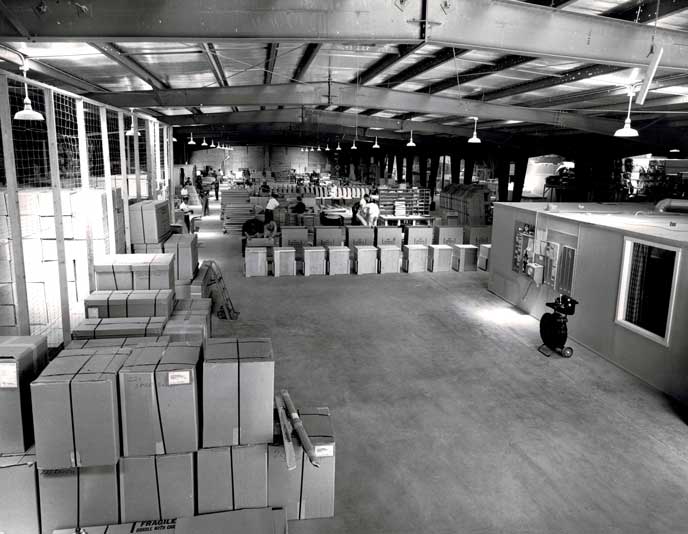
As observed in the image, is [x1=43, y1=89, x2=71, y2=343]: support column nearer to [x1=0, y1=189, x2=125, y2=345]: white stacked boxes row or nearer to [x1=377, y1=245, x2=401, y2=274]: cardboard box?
[x1=0, y1=189, x2=125, y2=345]: white stacked boxes row

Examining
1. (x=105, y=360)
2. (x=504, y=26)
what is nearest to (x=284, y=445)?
(x=105, y=360)

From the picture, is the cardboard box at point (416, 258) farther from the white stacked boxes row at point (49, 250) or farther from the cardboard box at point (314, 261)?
the white stacked boxes row at point (49, 250)

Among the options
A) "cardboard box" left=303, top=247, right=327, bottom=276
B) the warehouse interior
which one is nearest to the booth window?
the warehouse interior

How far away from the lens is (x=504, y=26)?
537cm

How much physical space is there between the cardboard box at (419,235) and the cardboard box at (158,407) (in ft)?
35.2

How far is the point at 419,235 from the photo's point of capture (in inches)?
552

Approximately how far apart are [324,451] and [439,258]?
31.3ft

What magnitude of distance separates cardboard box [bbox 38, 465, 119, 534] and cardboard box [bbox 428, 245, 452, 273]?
405 inches

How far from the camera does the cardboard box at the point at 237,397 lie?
146 inches

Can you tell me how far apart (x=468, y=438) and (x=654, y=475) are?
5.48ft

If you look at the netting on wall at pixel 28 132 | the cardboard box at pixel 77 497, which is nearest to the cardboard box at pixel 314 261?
the netting on wall at pixel 28 132

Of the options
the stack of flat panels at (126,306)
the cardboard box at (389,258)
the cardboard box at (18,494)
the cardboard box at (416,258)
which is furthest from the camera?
the cardboard box at (416,258)

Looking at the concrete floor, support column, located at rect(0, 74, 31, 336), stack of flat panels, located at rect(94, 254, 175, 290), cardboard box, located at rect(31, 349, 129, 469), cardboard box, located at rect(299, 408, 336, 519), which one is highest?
support column, located at rect(0, 74, 31, 336)

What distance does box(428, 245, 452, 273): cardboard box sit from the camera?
13016mm
